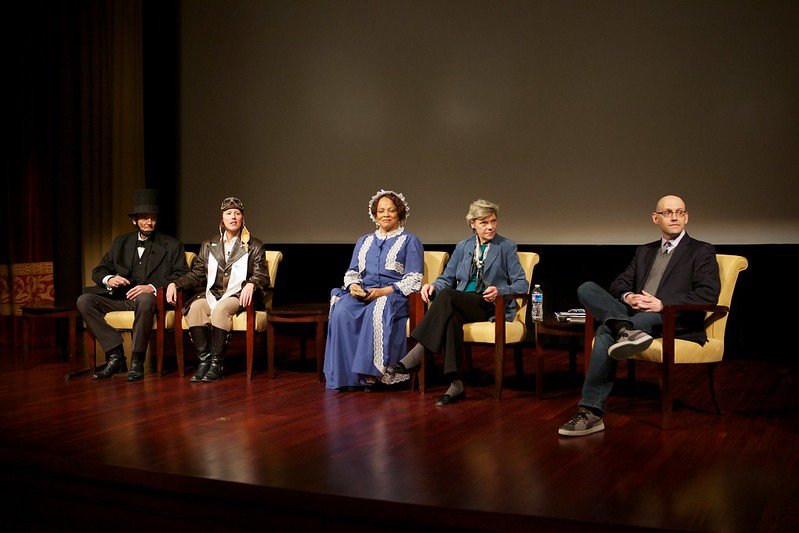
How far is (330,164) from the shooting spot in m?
6.80

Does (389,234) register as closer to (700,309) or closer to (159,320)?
(159,320)

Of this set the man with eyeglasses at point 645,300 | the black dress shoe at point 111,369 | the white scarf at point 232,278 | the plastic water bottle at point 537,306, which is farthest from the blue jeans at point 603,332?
the black dress shoe at point 111,369

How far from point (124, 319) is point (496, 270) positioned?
2.27m

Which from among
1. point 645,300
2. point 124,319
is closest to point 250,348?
point 124,319

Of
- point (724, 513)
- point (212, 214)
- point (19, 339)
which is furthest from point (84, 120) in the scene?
point (724, 513)

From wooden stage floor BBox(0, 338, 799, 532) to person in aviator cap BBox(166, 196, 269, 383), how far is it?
0.44 m

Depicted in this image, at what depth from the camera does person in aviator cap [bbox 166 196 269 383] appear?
4773 mm

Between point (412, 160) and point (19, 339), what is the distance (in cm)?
353

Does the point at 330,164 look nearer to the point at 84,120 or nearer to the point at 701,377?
the point at 84,120

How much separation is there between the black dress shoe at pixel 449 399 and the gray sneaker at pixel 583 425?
741 millimetres

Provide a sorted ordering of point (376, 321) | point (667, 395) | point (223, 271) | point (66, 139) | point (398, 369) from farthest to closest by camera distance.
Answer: point (66, 139) < point (223, 271) < point (376, 321) < point (398, 369) < point (667, 395)

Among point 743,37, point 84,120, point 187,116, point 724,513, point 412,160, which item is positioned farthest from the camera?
point 187,116

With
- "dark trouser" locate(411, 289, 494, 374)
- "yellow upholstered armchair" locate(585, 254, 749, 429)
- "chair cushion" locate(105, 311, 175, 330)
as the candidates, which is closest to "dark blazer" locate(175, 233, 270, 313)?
"chair cushion" locate(105, 311, 175, 330)

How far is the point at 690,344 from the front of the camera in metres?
3.58
